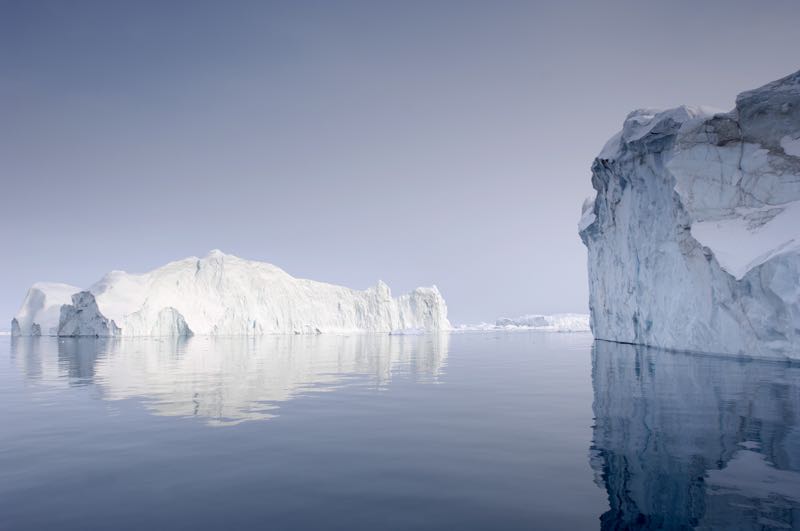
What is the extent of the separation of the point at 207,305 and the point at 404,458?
279 feet

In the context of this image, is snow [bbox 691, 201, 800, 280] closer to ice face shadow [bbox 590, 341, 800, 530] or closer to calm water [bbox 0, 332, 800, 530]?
ice face shadow [bbox 590, 341, 800, 530]

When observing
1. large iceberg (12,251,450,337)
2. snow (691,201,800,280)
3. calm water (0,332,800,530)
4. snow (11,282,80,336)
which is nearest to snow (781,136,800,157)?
snow (691,201,800,280)

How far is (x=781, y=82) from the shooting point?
910 inches

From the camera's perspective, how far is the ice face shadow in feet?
16.3

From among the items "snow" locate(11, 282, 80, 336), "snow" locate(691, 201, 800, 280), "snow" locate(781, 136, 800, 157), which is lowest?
"snow" locate(11, 282, 80, 336)

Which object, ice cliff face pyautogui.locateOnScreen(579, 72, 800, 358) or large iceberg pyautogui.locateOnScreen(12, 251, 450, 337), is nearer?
ice cliff face pyautogui.locateOnScreen(579, 72, 800, 358)

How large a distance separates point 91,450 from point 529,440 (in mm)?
8036

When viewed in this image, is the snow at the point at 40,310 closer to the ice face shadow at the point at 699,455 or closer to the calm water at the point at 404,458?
the calm water at the point at 404,458

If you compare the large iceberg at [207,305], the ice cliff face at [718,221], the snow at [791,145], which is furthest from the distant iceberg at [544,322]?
the snow at [791,145]

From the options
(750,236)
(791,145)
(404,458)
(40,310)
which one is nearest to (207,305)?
(40,310)

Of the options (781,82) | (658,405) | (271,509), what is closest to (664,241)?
(781,82)

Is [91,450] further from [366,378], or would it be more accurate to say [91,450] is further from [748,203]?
[748,203]

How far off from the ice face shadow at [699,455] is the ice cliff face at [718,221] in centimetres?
906

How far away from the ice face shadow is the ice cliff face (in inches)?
357
